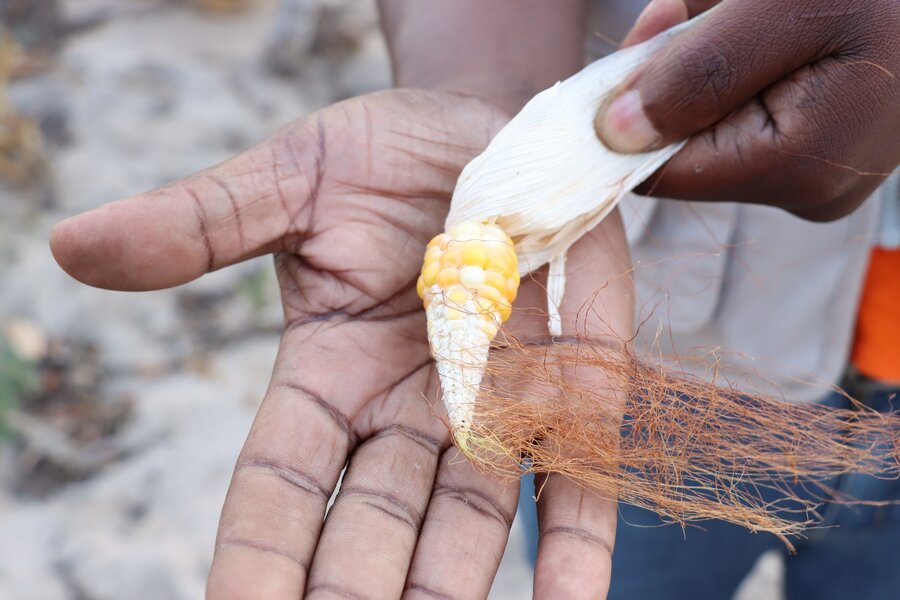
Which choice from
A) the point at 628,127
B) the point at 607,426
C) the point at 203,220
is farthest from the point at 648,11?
the point at 203,220

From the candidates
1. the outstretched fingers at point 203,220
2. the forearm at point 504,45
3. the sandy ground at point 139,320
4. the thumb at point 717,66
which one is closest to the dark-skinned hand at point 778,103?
the thumb at point 717,66

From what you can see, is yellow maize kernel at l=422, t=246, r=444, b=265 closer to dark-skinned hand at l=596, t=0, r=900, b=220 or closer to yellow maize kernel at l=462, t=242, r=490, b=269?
yellow maize kernel at l=462, t=242, r=490, b=269

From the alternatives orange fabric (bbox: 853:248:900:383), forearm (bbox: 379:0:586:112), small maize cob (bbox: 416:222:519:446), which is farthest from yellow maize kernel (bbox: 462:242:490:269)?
orange fabric (bbox: 853:248:900:383)

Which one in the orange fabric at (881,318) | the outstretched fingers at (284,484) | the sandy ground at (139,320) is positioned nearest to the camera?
the outstretched fingers at (284,484)

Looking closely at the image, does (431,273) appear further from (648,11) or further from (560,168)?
(648,11)

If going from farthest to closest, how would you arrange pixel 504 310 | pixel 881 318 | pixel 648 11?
1. pixel 881 318
2. pixel 648 11
3. pixel 504 310

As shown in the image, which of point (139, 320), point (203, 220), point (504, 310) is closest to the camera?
point (203, 220)

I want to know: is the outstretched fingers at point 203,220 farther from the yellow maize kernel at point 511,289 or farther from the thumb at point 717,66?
the thumb at point 717,66

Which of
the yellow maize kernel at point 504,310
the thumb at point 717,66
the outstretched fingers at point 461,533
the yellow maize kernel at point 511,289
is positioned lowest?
the outstretched fingers at point 461,533
